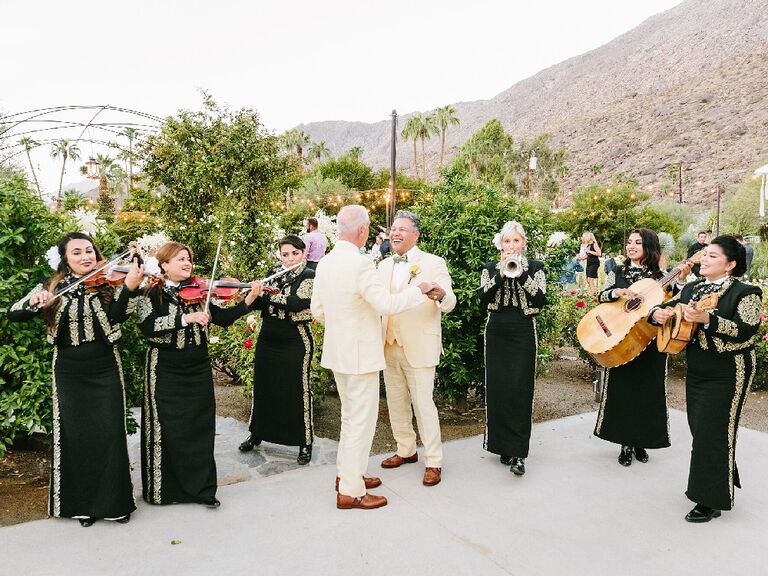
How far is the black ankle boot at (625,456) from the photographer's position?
15.9 ft

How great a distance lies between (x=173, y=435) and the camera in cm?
399

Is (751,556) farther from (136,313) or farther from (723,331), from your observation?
(136,313)

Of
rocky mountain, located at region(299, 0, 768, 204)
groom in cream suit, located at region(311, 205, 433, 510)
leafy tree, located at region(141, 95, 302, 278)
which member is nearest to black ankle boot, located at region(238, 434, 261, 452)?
groom in cream suit, located at region(311, 205, 433, 510)

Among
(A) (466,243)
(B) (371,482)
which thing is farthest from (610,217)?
(B) (371,482)

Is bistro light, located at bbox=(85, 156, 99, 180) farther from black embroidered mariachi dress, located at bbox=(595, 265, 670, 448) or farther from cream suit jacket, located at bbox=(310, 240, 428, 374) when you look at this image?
black embroidered mariachi dress, located at bbox=(595, 265, 670, 448)

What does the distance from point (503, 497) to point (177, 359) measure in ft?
8.62

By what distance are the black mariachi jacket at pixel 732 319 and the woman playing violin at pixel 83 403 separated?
389 cm

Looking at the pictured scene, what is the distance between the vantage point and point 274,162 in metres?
13.7

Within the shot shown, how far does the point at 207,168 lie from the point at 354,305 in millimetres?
10049

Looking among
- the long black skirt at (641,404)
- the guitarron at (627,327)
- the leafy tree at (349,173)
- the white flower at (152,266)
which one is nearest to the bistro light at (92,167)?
the white flower at (152,266)

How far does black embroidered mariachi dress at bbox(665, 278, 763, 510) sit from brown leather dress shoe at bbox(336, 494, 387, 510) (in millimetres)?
2198

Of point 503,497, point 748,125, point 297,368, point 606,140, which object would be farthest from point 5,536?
point 606,140

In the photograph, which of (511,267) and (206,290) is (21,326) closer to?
(206,290)

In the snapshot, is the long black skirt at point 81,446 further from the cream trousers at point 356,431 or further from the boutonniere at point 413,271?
the boutonniere at point 413,271
